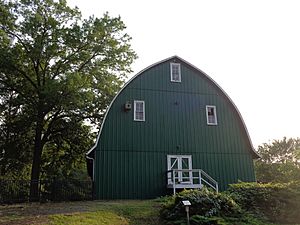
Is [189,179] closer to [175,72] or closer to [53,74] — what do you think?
[175,72]

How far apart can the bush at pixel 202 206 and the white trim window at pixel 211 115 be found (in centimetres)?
726

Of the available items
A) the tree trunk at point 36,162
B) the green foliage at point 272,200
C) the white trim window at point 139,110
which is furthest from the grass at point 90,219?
the tree trunk at point 36,162

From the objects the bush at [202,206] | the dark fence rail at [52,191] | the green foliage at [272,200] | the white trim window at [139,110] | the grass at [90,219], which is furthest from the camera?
the white trim window at [139,110]

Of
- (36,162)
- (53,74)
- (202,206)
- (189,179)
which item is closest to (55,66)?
(53,74)

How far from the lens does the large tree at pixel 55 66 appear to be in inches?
709

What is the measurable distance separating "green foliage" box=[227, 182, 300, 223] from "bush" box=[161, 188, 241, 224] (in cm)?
105

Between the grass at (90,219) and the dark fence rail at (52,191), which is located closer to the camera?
the grass at (90,219)

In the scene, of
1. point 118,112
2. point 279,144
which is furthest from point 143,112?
point 279,144

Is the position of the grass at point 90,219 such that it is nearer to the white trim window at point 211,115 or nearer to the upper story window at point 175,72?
the white trim window at point 211,115

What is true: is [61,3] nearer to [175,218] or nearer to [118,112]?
[118,112]

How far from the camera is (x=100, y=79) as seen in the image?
20.8 meters

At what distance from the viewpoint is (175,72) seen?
1802 centimetres

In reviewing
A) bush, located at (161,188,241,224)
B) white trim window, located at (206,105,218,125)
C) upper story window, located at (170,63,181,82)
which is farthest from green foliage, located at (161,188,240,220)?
upper story window, located at (170,63,181,82)

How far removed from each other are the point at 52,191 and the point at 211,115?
990 cm
